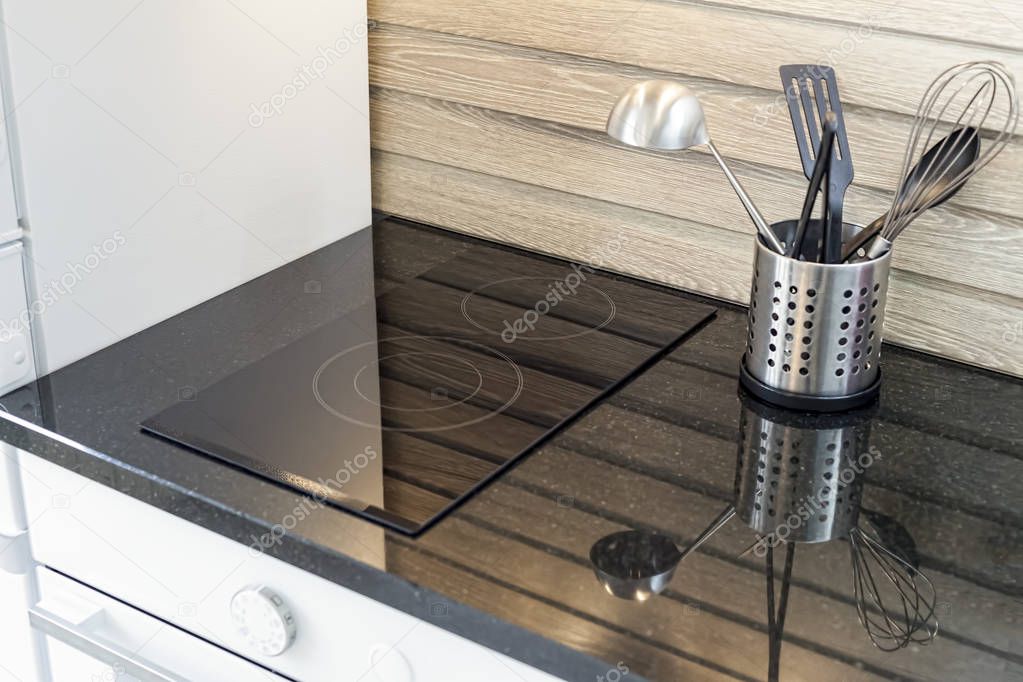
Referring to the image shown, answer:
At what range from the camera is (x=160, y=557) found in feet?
3.31

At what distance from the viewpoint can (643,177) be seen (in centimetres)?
132

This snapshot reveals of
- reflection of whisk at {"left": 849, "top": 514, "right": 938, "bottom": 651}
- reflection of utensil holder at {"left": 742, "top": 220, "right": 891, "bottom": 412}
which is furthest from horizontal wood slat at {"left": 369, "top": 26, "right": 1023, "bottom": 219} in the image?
reflection of whisk at {"left": 849, "top": 514, "right": 938, "bottom": 651}

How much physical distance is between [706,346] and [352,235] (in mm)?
525

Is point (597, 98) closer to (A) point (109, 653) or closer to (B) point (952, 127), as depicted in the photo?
(B) point (952, 127)

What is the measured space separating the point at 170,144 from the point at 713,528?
2.26 ft

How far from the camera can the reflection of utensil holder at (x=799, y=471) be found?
917mm

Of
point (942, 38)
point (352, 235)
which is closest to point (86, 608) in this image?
point (352, 235)

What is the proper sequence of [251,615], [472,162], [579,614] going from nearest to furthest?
[579,614] < [251,615] < [472,162]

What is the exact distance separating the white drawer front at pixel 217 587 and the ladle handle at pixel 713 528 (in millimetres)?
153

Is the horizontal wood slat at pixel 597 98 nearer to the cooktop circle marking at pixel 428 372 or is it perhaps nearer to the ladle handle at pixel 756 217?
the ladle handle at pixel 756 217

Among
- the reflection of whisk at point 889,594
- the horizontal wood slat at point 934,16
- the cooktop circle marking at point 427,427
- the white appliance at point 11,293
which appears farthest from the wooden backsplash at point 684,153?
the white appliance at point 11,293

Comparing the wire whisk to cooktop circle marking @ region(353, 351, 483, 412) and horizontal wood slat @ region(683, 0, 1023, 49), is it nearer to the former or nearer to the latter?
horizontal wood slat @ region(683, 0, 1023, 49)

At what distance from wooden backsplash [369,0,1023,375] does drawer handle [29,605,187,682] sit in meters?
0.69

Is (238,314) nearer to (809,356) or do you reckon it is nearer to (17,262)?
(17,262)
